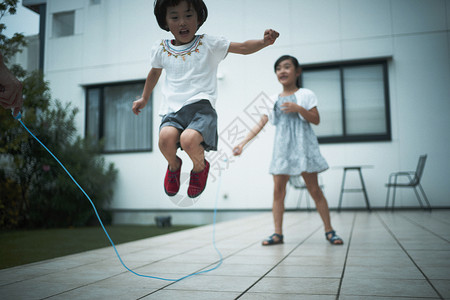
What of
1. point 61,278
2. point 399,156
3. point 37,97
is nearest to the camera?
point 61,278

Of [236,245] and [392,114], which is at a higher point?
[392,114]

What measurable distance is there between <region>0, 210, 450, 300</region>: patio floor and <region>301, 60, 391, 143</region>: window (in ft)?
11.4

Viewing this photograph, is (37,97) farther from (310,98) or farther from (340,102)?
(340,102)

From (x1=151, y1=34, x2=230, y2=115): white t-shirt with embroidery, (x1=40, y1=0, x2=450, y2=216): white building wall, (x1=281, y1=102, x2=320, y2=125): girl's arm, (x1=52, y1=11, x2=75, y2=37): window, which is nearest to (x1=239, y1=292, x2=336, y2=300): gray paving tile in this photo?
(x1=151, y1=34, x2=230, y2=115): white t-shirt with embroidery

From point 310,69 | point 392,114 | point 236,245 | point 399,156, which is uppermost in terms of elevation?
point 310,69

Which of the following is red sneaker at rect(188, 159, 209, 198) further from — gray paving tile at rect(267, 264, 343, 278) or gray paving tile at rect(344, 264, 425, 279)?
gray paving tile at rect(344, 264, 425, 279)

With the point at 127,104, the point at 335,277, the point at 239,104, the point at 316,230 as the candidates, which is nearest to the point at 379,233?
the point at 316,230

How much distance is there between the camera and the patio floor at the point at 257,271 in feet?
5.31

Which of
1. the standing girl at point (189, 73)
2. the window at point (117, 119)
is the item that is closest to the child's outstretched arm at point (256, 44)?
the standing girl at point (189, 73)

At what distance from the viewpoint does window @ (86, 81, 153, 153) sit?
7.17 m

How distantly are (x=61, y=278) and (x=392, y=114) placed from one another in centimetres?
587

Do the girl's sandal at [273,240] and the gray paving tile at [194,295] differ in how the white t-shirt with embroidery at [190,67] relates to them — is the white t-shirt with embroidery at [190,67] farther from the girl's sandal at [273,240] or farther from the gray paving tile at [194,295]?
the girl's sandal at [273,240]

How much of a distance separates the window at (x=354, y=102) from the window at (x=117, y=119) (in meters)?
3.07

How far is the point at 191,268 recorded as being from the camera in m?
2.23
